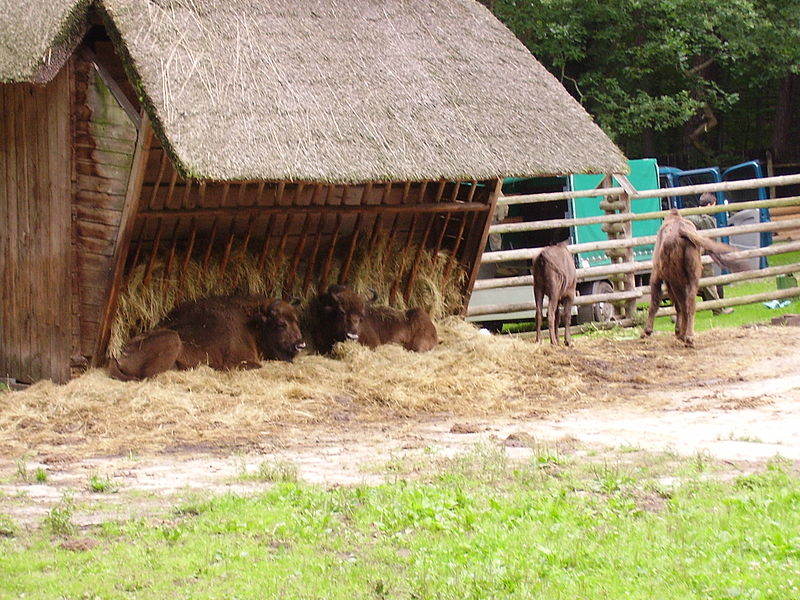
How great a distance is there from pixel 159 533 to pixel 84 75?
223 inches

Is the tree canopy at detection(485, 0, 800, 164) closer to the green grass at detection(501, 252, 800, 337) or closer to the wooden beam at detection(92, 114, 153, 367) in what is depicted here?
the green grass at detection(501, 252, 800, 337)

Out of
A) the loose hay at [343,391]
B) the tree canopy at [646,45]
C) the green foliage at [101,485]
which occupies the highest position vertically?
the tree canopy at [646,45]

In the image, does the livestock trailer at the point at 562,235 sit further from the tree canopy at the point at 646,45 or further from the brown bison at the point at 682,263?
the tree canopy at the point at 646,45

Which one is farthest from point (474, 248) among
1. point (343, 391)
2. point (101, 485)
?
point (101, 485)

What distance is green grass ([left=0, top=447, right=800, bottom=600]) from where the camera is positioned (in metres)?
5.09

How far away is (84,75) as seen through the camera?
10.3 metres

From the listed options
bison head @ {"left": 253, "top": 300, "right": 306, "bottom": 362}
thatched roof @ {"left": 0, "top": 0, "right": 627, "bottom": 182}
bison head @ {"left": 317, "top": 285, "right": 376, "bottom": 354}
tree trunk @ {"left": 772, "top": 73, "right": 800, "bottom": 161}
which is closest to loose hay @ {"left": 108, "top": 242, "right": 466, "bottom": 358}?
bison head @ {"left": 317, "top": 285, "right": 376, "bottom": 354}

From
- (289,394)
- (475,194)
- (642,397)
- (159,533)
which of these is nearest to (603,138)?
(475,194)

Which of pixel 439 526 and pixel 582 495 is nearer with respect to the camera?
pixel 439 526

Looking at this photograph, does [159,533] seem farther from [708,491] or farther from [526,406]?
[526,406]

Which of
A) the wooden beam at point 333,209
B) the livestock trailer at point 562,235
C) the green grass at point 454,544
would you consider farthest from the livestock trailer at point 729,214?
the green grass at point 454,544

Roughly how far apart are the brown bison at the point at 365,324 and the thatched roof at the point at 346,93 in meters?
2.17

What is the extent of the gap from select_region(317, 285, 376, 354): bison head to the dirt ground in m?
2.47

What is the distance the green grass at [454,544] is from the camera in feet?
16.7
